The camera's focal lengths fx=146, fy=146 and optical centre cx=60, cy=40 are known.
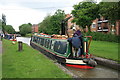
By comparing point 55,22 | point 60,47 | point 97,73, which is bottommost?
point 97,73

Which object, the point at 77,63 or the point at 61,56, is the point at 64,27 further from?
the point at 77,63

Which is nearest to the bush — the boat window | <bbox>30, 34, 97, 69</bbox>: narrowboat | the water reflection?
the boat window

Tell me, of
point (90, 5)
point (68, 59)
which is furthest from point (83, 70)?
point (90, 5)

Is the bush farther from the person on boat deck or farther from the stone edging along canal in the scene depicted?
the person on boat deck

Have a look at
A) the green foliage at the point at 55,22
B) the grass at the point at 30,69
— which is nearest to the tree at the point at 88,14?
the green foliage at the point at 55,22

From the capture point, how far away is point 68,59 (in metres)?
9.26

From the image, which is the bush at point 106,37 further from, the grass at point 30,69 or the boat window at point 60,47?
the grass at point 30,69

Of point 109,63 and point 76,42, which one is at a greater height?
point 76,42

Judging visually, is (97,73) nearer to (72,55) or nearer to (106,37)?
(72,55)

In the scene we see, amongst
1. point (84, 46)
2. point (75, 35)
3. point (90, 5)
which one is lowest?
point (84, 46)

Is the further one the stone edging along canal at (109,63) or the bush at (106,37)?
the bush at (106,37)

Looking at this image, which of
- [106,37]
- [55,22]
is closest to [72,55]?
[106,37]

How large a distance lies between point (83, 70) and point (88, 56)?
0.98 m

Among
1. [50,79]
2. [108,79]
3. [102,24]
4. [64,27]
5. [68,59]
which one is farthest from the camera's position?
[102,24]
